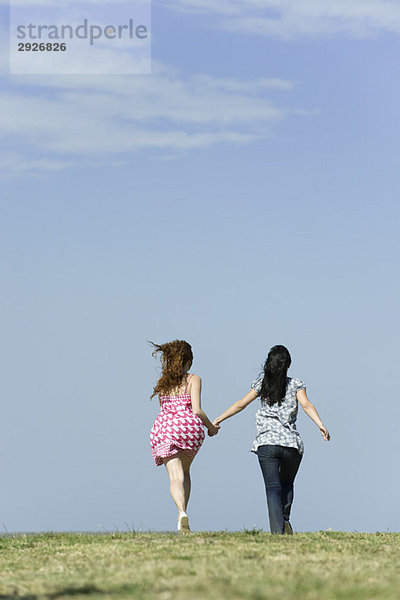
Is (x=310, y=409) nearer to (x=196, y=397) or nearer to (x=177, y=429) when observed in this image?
(x=196, y=397)

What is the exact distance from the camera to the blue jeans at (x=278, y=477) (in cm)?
1248

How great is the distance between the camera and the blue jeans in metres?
12.5

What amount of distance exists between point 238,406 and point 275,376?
0.75 metres

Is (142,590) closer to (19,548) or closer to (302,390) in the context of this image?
(19,548)

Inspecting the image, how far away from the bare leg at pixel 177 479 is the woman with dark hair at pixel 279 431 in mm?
1059

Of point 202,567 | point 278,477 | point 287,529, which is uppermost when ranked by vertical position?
point 278,477

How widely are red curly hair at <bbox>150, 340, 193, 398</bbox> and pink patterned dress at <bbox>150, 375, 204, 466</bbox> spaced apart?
0.13 meters

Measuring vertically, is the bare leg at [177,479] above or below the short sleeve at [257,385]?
below

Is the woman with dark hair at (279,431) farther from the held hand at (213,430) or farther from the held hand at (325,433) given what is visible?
the held hand at (213,430)

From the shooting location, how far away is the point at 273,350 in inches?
506

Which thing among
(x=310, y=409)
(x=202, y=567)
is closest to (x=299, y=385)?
(x=310, y=409)

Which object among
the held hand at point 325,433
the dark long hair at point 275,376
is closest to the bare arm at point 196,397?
the dark long hair at point 275,376

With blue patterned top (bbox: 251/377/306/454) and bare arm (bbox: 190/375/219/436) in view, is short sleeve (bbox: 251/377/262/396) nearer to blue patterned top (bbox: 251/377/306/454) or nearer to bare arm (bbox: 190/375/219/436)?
blue patterned top (bbox: 251/377/306/454)

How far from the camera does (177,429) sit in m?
12.9
